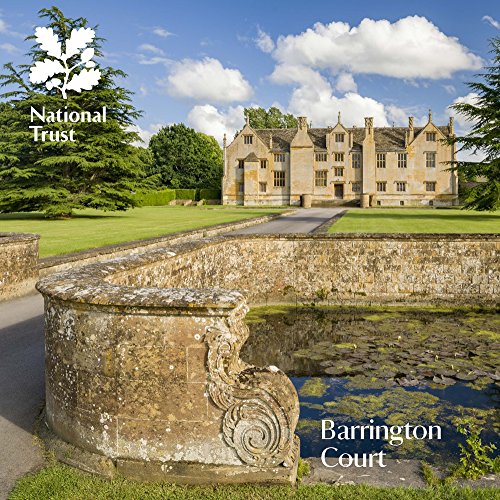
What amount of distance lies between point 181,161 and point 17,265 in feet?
223

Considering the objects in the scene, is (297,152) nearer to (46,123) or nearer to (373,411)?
(46,123)

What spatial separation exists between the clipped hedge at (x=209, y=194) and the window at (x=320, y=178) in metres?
13.8

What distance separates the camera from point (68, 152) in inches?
1431

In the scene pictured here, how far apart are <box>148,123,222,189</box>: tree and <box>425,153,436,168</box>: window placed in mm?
28796

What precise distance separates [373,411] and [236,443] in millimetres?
4219

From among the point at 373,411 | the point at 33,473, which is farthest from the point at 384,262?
the point at 33,473

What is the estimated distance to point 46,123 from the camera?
3672 cm

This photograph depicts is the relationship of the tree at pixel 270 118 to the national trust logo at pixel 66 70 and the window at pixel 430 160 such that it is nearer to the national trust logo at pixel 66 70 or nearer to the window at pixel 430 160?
the window at pixel 430 160

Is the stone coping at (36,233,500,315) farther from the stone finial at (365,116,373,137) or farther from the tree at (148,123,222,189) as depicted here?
the tree at (148,123,222,189)

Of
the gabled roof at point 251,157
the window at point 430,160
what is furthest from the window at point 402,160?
the gabled roof at point 251,157

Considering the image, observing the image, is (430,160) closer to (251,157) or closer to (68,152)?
(251,157)

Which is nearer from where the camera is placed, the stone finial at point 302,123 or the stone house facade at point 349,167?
the stone finial at point 302,123

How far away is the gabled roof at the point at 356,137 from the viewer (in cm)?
6388

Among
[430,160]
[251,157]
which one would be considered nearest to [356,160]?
[430,160]
